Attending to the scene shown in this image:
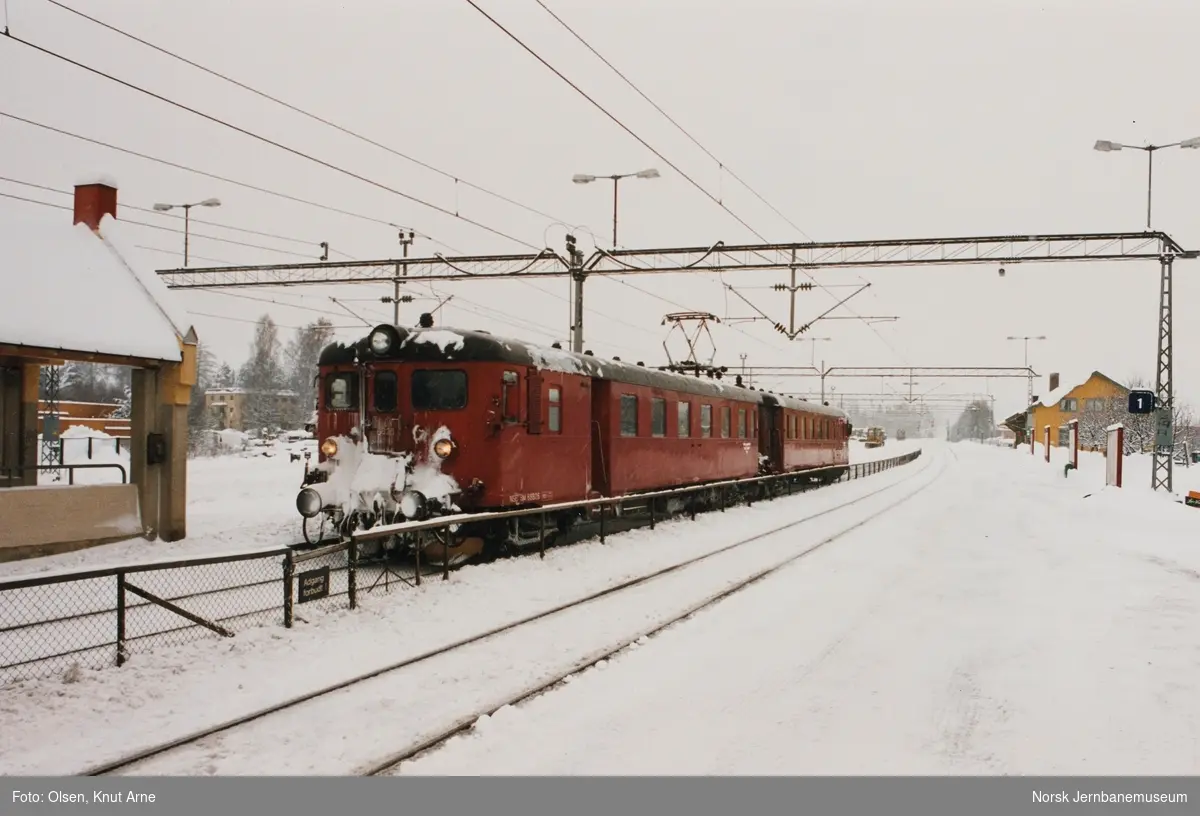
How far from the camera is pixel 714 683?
688 centimetres

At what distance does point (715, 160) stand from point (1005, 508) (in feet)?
41.5

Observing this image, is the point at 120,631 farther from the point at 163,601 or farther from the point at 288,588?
the point at 288,588

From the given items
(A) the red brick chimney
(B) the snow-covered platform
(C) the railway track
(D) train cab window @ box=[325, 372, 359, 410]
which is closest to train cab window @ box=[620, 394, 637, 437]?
(B) the snow-covered platform

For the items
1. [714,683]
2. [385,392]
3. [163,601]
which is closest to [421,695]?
[714,683]

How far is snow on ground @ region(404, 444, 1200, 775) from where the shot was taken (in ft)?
17.5

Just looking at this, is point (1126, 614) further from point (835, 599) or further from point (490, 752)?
point (490, 752)

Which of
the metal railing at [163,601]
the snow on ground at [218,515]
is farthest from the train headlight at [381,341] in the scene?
the snow on ground at [218,515]

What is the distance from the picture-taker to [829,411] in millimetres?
34219

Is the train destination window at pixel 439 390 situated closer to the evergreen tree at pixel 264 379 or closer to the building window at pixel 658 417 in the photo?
the building window at pixel 658 417

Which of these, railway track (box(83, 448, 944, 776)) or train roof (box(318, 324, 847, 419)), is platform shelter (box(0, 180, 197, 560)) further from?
railway track (box(83, 448, 944, 776))

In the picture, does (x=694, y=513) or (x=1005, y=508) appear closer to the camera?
(x=694, y=513)

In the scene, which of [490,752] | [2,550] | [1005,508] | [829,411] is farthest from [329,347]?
[829,411]

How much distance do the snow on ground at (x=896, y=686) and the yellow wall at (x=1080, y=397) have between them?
234 ft

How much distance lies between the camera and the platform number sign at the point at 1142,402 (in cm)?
2184
